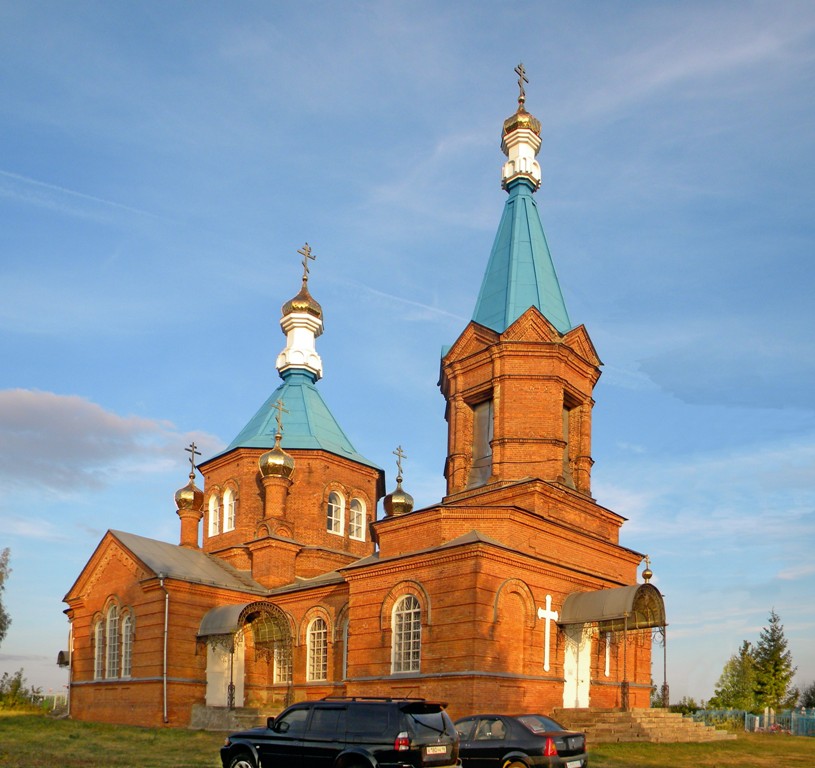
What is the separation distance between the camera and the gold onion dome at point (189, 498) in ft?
Result: 92.3

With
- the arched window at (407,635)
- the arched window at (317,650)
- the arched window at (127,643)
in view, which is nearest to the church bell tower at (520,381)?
the arched window at (407,635)

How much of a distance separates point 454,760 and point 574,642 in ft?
33.4

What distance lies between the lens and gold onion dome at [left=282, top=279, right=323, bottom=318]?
31156mm

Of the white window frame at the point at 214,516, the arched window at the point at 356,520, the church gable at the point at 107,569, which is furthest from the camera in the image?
the arched window at the point at 356,520

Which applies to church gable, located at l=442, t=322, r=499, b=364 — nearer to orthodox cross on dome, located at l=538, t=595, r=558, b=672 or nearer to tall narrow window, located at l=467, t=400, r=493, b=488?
tall narrow window, located at l=467, t=400, r=493, b=488

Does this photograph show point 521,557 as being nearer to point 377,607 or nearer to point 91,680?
point 377,607

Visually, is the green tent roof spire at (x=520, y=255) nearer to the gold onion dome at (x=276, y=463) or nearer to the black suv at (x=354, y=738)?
the gold onion dome at (x=276, y=463)

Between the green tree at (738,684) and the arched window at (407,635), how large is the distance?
869 inches

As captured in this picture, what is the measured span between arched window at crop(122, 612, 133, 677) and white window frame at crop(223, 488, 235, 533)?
459cm

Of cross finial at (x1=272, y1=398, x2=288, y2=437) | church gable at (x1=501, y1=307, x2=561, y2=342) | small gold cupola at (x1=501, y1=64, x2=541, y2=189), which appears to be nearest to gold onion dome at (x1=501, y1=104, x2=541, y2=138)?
small gold cupola at (x1=501, y1=64, x2=541, y2=189)

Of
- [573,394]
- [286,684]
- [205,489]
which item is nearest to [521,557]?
[573,394]

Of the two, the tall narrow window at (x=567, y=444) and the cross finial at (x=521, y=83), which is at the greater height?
the cross finial at (x=521, y=83)

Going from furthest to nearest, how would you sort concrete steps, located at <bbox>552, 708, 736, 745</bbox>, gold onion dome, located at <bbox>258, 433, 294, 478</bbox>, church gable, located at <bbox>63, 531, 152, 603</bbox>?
gold onion dome, located at <bbox>258, 433, 294, 478</bbox> < church gable, located at <bbox>63, 531, 152, 603</bbox> < concrete steps, located at <bbox>552, 708, 736, 745</bbox>

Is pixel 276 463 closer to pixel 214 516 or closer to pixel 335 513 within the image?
pixel 335 513
